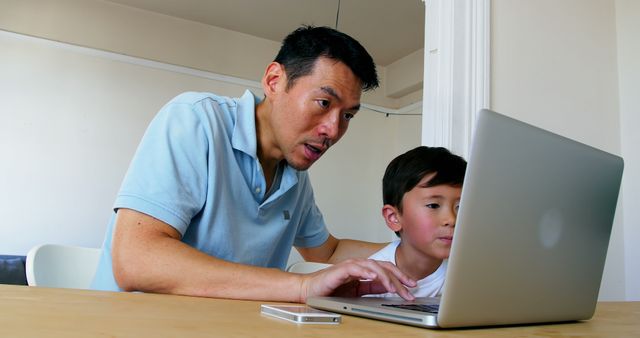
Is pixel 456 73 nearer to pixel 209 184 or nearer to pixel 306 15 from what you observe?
pixel 209 184

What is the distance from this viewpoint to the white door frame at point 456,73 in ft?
4.61

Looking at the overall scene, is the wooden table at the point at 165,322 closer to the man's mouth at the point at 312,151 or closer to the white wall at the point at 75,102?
the man's mouth at the point at 312,151

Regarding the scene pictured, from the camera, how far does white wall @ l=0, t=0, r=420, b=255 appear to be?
3.45 metres

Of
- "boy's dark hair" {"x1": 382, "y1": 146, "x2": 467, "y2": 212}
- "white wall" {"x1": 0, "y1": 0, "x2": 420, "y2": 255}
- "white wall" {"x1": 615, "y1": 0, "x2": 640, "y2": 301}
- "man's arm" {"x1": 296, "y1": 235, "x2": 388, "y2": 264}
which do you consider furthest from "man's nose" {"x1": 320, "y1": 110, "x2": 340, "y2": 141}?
"white wall" {"x1": 0, "y1": 0, "x2": 420, "y2": 255}

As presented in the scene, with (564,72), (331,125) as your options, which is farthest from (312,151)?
(564,72)

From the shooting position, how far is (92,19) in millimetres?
3699

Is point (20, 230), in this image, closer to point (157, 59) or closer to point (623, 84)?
point (157, 59)

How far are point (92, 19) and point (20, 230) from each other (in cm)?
145

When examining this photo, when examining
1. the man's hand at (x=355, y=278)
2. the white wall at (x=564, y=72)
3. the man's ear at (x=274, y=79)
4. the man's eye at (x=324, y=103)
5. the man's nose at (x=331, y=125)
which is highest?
the white wall at (x=564, y=72)

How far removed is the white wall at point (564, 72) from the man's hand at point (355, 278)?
2.79 ft

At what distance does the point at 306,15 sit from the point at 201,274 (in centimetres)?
329

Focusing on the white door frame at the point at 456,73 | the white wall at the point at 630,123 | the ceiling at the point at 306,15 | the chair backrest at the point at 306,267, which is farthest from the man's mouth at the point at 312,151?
the ceiling at the point at 306,15

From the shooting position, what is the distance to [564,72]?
1.66 meters

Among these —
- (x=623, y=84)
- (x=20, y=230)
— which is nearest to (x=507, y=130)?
(x=623, y=84)
